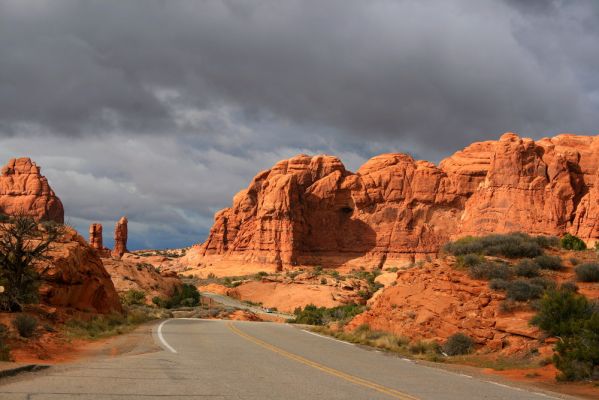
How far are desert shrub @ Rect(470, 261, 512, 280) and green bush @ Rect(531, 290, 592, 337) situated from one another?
441 cm

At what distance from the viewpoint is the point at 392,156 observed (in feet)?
353

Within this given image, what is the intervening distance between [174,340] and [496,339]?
960 centimetres

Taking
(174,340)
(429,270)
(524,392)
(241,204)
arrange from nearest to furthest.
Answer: (524,392) < (174,340) < (429,270) < (241,204)

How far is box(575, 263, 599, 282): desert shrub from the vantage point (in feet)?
59.6

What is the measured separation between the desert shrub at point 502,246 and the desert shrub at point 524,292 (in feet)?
15.1

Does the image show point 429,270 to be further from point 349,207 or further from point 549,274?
point 349,207

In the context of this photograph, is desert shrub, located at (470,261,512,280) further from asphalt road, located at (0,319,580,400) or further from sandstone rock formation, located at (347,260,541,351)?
asphalt road, located at (0,319,580,400)

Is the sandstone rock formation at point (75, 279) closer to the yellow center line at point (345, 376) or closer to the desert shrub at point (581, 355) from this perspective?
the yellow center line at point (345, 376)

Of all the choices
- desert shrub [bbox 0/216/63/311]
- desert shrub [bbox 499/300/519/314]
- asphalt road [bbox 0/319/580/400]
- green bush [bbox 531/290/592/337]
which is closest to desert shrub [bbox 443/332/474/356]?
desert shrub [bbox 499/300/519/314]

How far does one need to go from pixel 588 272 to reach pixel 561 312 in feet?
16.7

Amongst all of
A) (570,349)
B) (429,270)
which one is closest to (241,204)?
(429,270)

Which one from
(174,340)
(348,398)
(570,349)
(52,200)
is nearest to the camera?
(348,398)

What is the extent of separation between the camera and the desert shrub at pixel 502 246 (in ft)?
71.1

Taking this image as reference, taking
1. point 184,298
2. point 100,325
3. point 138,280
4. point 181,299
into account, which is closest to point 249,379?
point 100,325
